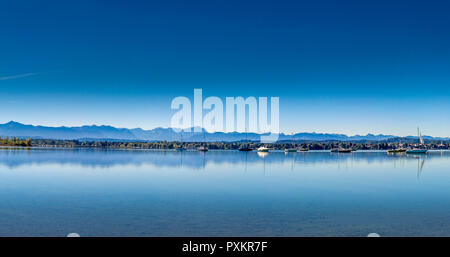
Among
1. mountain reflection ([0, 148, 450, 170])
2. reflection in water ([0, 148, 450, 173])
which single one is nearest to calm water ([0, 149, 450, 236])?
reflection in water ([0, 148, 450, 173])

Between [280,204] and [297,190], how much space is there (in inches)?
145

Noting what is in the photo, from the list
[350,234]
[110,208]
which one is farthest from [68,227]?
[350,234]

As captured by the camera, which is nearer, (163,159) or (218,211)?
(218,211)

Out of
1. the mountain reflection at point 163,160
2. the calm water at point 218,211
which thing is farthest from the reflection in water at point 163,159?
the calm water at point 218,211

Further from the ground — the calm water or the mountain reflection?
the calm water

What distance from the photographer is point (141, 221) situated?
303 inches

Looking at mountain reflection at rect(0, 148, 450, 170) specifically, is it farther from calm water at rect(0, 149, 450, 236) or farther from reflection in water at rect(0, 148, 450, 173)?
calm water at rect(0, 149, 450, 236)

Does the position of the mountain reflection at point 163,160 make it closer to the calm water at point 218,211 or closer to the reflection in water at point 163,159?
the reflection in water at point 163,159

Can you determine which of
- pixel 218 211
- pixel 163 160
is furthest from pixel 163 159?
pixel 218 211

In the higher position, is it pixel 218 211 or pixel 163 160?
pixel 218 211

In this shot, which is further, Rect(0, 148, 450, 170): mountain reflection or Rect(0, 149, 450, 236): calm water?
Rect(0, 148, 450, 170): mountain reflection

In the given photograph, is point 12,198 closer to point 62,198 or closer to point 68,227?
point 62,198

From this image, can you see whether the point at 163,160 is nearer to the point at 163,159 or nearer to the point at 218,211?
the point at 163,159

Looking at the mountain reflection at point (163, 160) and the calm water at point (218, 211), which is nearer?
the calm water at point (218, 211)
